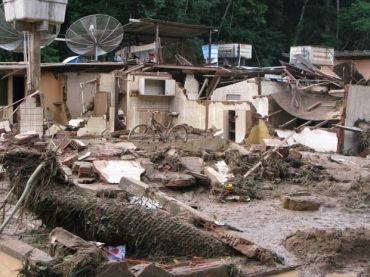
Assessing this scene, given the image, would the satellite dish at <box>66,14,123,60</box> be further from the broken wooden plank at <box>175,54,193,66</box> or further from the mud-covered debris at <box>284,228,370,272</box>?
the mud-covered debris at <box>284,228,370,272</box>

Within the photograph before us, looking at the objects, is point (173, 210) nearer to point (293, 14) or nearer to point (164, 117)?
point (164, 117)

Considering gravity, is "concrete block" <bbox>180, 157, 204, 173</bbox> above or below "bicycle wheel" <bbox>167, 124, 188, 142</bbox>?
below

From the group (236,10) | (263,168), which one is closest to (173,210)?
(263,168)

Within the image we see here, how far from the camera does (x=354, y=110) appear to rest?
56.5 ft

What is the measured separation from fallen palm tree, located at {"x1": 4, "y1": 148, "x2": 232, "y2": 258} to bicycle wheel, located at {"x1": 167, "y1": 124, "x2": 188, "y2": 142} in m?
8.82

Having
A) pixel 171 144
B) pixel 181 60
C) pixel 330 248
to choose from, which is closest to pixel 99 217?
pixel 330 248

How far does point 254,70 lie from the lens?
80.0ft

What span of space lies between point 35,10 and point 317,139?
9.57 m

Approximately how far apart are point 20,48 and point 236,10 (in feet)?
67.9

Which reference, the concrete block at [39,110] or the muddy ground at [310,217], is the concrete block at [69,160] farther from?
the concrete block at [39,110]

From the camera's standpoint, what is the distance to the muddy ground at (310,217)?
6805 mm

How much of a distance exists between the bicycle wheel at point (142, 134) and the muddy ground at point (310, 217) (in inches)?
61.7

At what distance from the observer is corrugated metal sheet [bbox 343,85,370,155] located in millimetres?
17031

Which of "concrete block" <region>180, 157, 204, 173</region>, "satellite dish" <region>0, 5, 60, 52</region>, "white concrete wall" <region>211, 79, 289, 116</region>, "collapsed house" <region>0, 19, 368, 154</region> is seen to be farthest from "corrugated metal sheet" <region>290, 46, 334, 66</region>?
"concrete block" <region>180, 157, 204, 173</region>
